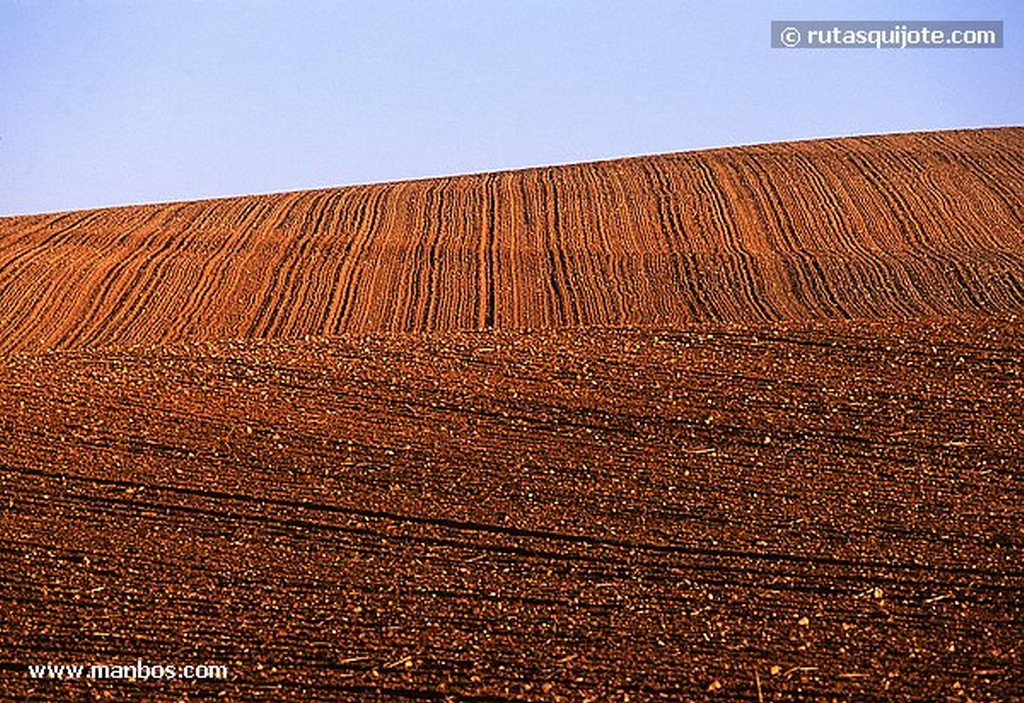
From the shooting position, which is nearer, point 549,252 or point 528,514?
point 528,514

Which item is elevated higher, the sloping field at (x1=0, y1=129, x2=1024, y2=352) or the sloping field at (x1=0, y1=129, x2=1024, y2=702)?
the sloping field at (x1=0, y1=129, x2=1024, y2=702)

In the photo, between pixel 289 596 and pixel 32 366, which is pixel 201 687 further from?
pixel 32 366

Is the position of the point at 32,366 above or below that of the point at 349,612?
above

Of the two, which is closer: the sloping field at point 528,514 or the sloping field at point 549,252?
the sloping field at point 528,514

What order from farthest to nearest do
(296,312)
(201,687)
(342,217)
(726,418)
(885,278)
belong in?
(342,217)
(885,278)
(296,312)
(726,418)
(201,687)

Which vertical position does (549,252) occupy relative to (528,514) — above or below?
below

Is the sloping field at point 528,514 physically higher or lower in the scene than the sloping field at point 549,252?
higher

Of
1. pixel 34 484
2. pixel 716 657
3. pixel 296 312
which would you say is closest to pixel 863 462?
pixel 716 657

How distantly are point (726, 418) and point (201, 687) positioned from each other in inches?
68.2

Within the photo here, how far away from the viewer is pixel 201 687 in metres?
3.39

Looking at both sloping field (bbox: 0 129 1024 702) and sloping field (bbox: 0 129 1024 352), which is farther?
sloping field (bbox: 0 129 1024 352)

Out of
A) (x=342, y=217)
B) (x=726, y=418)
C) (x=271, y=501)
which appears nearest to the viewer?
(x=271, y=501)

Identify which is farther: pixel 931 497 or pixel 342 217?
pixel 342 217

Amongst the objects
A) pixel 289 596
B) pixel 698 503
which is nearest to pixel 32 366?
pixel 289 596
